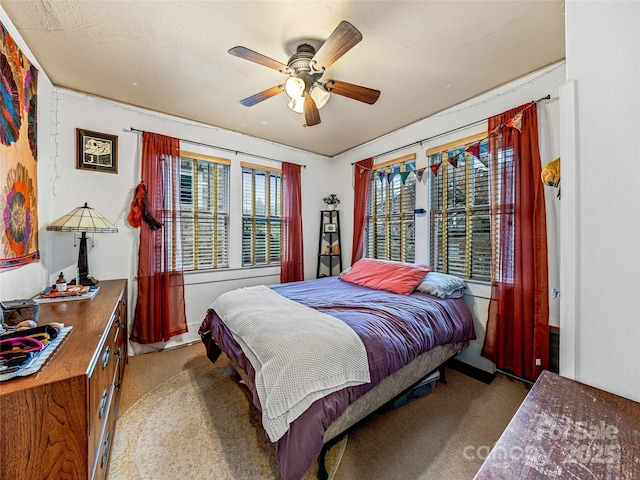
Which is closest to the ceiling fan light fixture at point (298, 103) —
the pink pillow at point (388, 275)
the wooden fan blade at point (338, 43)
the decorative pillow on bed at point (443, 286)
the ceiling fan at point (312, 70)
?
the ceiling fan at point (312, 70)

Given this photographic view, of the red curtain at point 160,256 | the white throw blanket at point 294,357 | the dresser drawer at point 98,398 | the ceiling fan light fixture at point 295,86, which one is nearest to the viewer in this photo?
the dresser drawer at point 98,398

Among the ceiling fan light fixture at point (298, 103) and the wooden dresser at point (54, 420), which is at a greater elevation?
the ceiling fan light fixture at point (298, 103)

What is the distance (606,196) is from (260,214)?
329 centimetres

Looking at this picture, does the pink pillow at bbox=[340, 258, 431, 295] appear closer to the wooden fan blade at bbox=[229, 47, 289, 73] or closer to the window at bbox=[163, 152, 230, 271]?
the window at bbox=[163, 152, 230, 271]

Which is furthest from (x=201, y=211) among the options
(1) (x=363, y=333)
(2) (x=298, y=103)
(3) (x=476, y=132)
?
(3) (x=476, y=132)

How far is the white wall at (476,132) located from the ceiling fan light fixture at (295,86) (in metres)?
1.72

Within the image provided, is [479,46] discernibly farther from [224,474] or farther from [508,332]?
[224,474]

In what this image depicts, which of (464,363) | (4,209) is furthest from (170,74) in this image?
(464,363)

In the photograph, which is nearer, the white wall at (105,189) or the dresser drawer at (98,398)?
the dresser drawer at (98,398)

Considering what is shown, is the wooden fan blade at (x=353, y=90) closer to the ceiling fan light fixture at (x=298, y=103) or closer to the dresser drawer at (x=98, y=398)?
the ceiling fan light fixture at (x=298, y=103)

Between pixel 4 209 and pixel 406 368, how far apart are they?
261 cm

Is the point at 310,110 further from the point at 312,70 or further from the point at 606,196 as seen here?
the point at 606,196

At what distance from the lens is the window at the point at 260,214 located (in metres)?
3.46

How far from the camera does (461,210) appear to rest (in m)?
2.62
